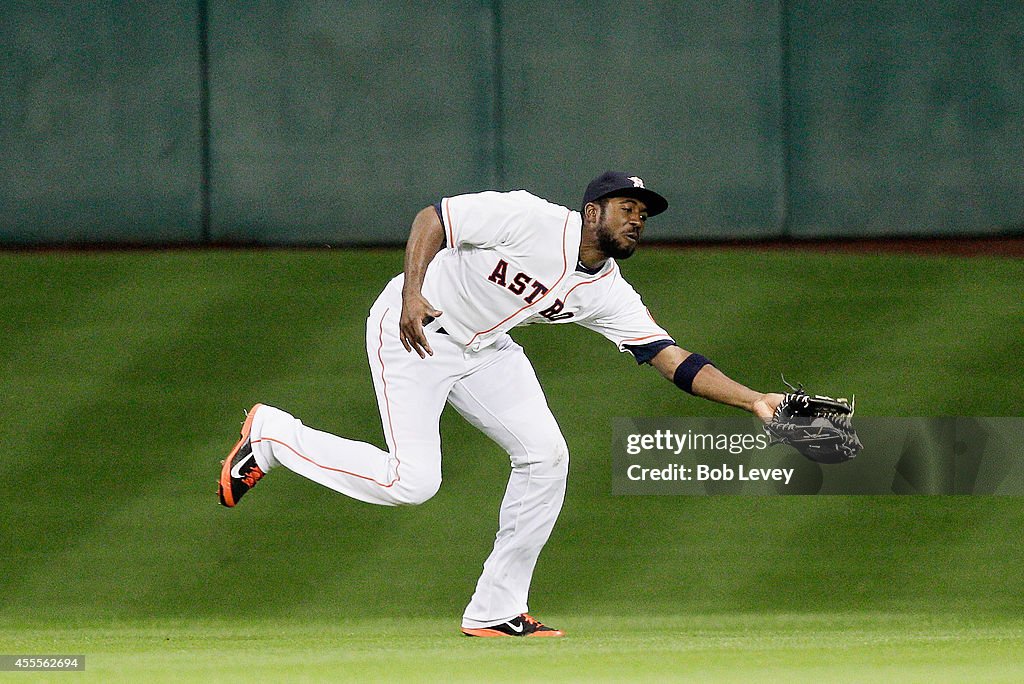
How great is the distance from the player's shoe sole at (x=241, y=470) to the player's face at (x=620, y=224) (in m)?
1.37

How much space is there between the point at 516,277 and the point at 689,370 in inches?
26.2

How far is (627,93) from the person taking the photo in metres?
9.94

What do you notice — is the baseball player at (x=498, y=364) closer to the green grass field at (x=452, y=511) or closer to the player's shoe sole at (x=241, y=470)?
the player's shoe sole at (x=241, y=470)

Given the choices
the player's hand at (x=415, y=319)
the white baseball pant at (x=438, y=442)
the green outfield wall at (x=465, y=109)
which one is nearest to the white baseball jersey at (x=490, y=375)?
the white baseball pant at (x=438, y=442)

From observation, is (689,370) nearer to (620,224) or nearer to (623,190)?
(620,224)

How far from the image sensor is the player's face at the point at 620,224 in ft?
17.3

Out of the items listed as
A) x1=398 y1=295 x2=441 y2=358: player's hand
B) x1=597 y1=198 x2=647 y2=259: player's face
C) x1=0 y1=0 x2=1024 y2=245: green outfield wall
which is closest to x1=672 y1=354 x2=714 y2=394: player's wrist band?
x1=597 y1=198 x2=647 y2=259: player's face

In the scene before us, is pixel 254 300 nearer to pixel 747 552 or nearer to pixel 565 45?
pixel 565 45

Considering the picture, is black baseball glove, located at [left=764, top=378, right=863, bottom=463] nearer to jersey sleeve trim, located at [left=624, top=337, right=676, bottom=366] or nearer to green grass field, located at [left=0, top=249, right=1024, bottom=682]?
jersey sleeve trim, located at [left=624, top=337, right=676, bottom=366]

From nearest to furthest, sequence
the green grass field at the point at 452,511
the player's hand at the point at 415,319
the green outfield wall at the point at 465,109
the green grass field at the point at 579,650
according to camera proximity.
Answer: the green grass field at the point at 579,650, the player's hand at the point at 415,319, the green grass field at the point at 452,511, the green outfield wall at the point at 465,109

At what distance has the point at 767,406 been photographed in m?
5.18

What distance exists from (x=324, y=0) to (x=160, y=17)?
1.00 metres

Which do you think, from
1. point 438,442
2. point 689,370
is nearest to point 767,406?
point 689,370

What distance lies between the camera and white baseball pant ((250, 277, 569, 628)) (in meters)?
5.43
